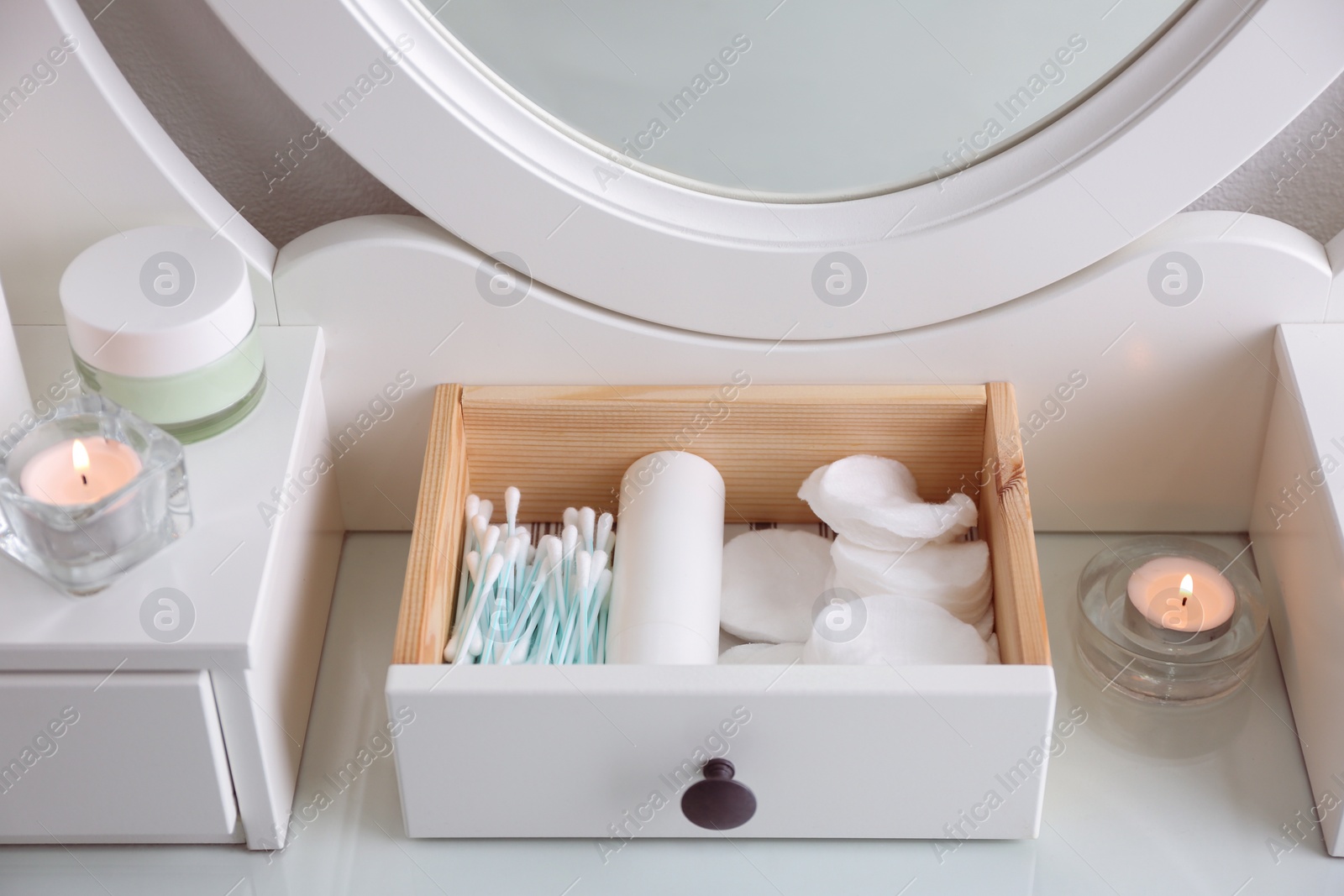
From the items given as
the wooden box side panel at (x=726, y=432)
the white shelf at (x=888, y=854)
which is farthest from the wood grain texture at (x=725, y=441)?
the white shelf at (x=888, y=854)

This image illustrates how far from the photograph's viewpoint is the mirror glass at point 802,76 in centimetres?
67

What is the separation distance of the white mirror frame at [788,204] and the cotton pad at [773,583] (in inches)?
4.9

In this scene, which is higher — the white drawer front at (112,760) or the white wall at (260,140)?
the white wall at (260,140)

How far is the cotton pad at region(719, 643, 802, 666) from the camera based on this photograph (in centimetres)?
73

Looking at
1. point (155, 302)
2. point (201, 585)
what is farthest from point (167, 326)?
point (201, 585)

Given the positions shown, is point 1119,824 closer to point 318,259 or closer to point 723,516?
point 723,516

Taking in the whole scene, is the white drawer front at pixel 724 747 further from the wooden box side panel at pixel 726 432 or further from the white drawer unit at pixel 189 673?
the wooden box side panel at pixel 726 432

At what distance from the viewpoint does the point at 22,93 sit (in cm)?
69

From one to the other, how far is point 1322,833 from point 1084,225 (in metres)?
0.34

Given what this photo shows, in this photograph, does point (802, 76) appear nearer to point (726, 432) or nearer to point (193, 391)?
point (726, 432)

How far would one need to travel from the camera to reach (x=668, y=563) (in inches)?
28.6

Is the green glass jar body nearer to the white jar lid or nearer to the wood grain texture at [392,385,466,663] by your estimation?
the white jar lid

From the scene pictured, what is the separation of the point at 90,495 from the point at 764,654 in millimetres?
350

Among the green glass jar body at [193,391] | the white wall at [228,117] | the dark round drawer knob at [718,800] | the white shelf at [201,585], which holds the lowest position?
the dark round drawer knob at [718,800]
